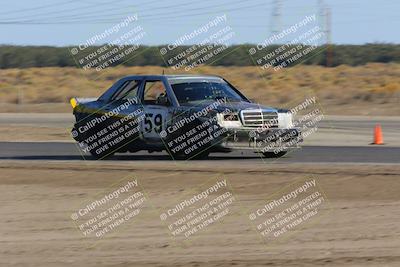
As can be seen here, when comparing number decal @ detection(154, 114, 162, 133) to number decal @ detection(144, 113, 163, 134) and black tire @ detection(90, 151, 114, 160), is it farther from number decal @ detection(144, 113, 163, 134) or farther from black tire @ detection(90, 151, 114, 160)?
black tire @ detection(90, 151, 114, 160)

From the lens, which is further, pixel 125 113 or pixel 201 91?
pixel 125 113

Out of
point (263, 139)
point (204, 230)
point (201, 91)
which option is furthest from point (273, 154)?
point (204, 230)

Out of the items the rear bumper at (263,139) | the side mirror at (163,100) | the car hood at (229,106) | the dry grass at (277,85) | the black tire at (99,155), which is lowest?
the dry grass at (277,85)

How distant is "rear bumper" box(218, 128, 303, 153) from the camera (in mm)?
18172

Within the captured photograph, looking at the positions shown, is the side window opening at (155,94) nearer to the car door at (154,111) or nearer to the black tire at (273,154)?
the car door at (154,111)

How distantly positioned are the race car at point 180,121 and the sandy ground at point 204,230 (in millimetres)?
1147

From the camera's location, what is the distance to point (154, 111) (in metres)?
19.0

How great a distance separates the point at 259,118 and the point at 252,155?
6.58 feet

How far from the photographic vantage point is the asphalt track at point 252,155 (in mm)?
19250

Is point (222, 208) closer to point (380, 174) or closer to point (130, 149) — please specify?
point (380, 174)

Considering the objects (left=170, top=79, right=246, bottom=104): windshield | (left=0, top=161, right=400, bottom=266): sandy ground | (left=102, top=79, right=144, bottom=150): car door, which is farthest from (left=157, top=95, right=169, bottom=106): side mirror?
(left=0, top=161, right=400, bottom=266): sandy ground

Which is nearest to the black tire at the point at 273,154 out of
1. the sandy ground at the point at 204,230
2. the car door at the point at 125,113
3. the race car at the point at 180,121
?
the race car at the point at 180,121

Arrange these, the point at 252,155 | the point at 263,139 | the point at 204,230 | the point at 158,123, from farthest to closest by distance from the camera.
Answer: the point at 252,155
the point at 158,123
the point at 263,139
the point at 204,230

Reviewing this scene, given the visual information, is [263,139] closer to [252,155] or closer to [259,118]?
[259,118]
